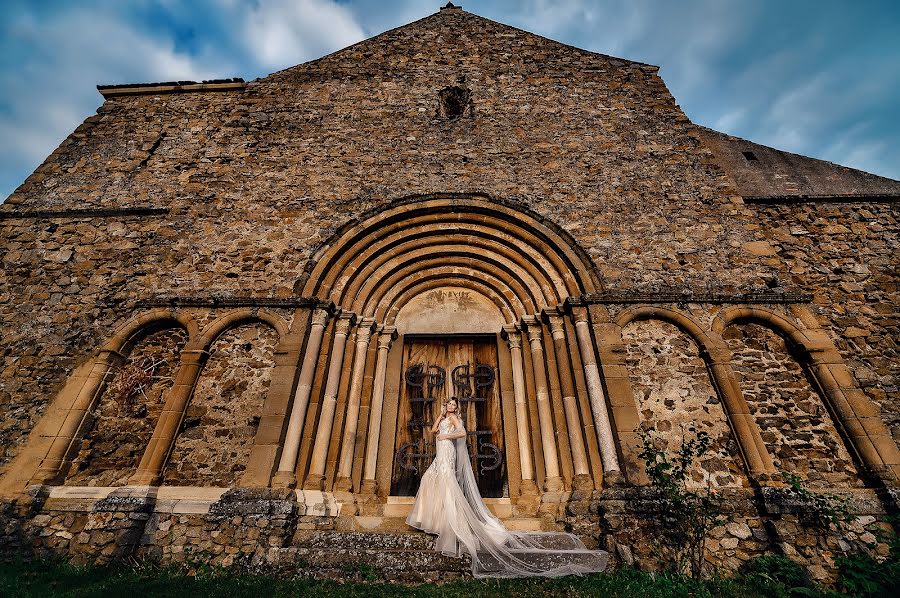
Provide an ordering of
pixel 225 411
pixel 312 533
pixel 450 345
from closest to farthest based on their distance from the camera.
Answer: pixel 312 533 < pixel 225 411 < pixel 450 345

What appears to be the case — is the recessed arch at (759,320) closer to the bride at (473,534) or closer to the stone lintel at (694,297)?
the stone lintel at (694,297)

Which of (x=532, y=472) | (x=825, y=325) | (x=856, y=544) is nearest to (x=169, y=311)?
(x=532, y=472)

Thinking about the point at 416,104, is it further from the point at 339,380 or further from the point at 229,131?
the point at 339,380

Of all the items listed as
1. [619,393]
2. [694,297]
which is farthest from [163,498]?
[694,297]

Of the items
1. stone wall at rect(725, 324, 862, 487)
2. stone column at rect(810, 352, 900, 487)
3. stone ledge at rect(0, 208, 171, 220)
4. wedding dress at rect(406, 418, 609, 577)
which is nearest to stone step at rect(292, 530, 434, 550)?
wedding dress at rect(406, 418, 609, 577)

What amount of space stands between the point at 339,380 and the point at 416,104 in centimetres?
563

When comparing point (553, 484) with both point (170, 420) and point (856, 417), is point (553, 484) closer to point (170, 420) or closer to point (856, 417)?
point (856, 417)

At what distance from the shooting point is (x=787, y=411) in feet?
16.5

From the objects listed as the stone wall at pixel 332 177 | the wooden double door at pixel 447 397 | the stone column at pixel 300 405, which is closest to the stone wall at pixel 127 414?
the stone wall at pixel 332 177

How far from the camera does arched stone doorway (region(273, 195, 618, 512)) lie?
211 inches

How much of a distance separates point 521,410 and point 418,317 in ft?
7.42

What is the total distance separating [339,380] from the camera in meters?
5.81

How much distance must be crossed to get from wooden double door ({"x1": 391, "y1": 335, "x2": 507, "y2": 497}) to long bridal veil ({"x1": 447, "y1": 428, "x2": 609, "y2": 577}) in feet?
4.31

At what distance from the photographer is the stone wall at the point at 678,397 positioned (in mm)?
4734
